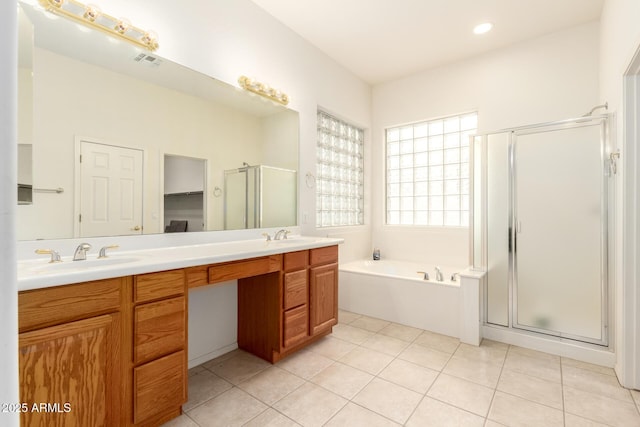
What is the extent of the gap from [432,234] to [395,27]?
2.30 m

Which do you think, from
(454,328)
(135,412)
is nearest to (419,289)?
(454,328)

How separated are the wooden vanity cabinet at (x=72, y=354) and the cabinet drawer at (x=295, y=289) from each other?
104 centimetres

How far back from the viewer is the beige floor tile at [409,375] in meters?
1.93

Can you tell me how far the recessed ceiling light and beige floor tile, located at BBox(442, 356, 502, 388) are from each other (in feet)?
9.67

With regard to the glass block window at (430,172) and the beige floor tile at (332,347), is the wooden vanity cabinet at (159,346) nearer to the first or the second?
the beige floor tile at (332,347)

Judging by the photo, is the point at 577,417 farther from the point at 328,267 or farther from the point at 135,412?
the point at 135,412

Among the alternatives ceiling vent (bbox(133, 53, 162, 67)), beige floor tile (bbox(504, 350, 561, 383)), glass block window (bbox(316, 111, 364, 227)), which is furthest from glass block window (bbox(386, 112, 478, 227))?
ceiling vent (bbox(133, 53, 162, 67))

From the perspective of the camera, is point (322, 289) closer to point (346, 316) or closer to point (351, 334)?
point (351, 334)

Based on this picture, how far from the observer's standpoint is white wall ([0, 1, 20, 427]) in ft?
0.83

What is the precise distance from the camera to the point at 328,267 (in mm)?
2543

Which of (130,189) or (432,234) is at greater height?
(130,189)

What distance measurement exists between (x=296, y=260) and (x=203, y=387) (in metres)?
0.99

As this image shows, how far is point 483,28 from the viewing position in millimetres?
2877

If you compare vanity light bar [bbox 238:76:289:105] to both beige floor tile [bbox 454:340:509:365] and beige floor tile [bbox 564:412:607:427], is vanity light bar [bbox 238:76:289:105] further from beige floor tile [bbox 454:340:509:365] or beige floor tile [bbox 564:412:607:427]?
beige floor tile [bbox 564:412:607:427]
